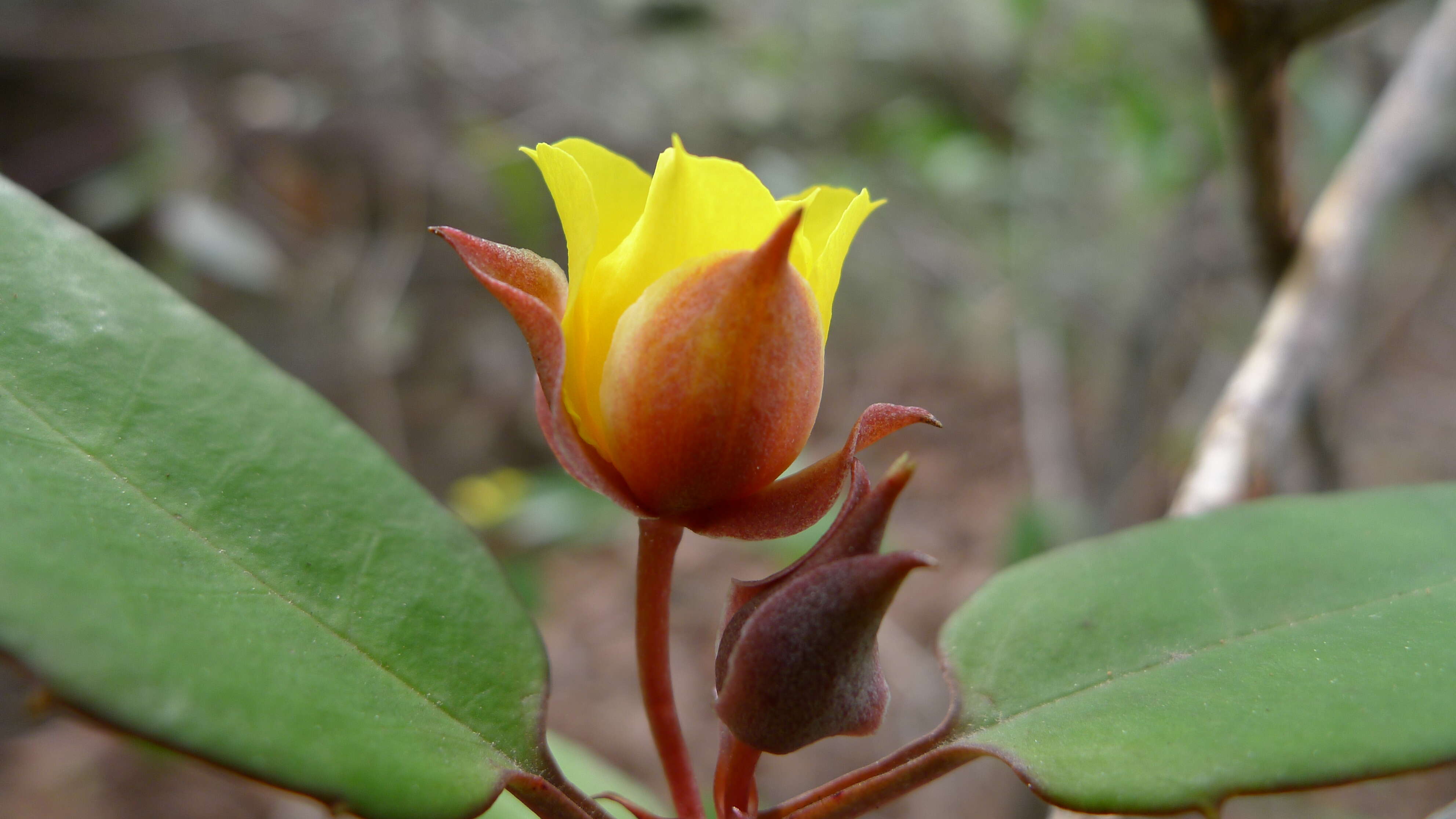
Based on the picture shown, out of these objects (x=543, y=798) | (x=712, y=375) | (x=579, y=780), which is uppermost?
(x=712, y=375)

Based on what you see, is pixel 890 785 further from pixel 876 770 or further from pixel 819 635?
pixel 819 635

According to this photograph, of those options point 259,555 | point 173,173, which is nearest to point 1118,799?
point 259,555

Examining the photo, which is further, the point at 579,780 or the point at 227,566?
the point at 579,780

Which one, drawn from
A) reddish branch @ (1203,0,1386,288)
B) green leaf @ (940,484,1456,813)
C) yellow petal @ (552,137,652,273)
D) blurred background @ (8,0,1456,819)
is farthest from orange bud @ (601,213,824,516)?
blurred background @ (8,0,1456,819)

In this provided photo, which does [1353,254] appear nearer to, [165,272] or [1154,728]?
[1154,728]

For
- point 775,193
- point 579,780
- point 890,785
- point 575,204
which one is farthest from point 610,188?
point 775,193

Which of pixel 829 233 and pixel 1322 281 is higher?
pixel 829 233

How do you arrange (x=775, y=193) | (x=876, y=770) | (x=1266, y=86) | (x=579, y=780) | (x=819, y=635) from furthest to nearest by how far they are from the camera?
(x=775, y=193) → (x=1266, y=86) → (x=579, y=780) → (x=876, y=770) → (x=819, y=635)
